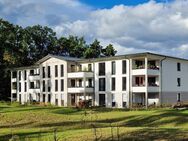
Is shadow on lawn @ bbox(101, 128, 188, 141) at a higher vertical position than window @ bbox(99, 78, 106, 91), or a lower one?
lower

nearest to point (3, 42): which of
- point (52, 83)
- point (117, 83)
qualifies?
point (52, 83)

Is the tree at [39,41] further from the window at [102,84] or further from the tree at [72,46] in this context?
the window at [102,84]

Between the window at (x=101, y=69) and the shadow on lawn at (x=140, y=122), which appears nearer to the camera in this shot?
the shadow on lawn at (x=140, y=122)

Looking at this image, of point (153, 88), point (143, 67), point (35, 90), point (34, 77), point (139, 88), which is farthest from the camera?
point (34, 77)

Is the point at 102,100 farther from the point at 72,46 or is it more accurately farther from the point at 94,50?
the point at 72,46

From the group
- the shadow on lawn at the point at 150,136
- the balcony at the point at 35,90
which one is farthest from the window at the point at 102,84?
the shadow on lawn at the point at 150,136

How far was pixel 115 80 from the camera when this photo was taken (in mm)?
63500

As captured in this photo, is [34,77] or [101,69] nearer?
[101,69]

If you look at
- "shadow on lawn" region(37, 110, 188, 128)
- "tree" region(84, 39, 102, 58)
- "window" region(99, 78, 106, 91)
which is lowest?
"shadow on lawn" region(37, 110, 188, 128)

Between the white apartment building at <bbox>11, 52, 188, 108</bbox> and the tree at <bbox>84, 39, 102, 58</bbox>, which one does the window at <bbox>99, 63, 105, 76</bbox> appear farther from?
the tree at <bbox>84, 39, 102, 58</bbox>

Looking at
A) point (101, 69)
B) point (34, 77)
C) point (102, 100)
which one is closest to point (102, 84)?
point (101, 69)

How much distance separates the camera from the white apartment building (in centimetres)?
6027

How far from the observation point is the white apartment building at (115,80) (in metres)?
60.3

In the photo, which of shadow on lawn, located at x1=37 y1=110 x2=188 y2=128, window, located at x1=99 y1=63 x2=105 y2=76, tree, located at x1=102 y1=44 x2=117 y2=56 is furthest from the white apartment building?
tree, located at x1=102 y1=44 x2=117 y2=56
